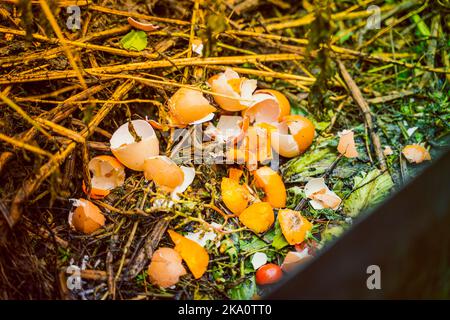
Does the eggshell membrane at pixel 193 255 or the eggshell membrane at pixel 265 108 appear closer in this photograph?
the eggshell membrane at pixel 193 255

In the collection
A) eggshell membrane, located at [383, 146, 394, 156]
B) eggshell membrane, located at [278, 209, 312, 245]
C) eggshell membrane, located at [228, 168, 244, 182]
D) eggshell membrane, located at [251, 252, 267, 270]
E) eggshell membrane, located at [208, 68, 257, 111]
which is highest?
eggshell membrane, located at [208, 68, 257, 111]

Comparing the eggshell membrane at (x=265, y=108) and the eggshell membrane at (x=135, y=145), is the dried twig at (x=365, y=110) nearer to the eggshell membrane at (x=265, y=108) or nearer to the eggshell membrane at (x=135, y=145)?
the eggshell membrane at (x=265, y=108)

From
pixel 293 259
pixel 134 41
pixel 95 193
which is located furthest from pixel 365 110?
pixel 95 193

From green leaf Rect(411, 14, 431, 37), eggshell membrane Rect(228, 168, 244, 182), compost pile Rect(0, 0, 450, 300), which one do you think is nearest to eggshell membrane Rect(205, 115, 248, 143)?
compost pile Rect(0, 0, 450, 300)

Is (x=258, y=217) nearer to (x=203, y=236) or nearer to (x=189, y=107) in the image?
(x=203, y=236)

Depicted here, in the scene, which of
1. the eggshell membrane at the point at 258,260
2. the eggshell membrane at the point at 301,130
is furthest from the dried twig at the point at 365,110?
the eggshell membrane at the point at 258,260

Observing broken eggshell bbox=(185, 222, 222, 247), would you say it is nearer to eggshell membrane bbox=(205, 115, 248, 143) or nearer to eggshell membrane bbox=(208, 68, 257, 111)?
eggshell membrane bbox=(205, 115, 248, 143)

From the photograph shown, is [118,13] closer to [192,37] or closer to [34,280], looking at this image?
[192,37]
